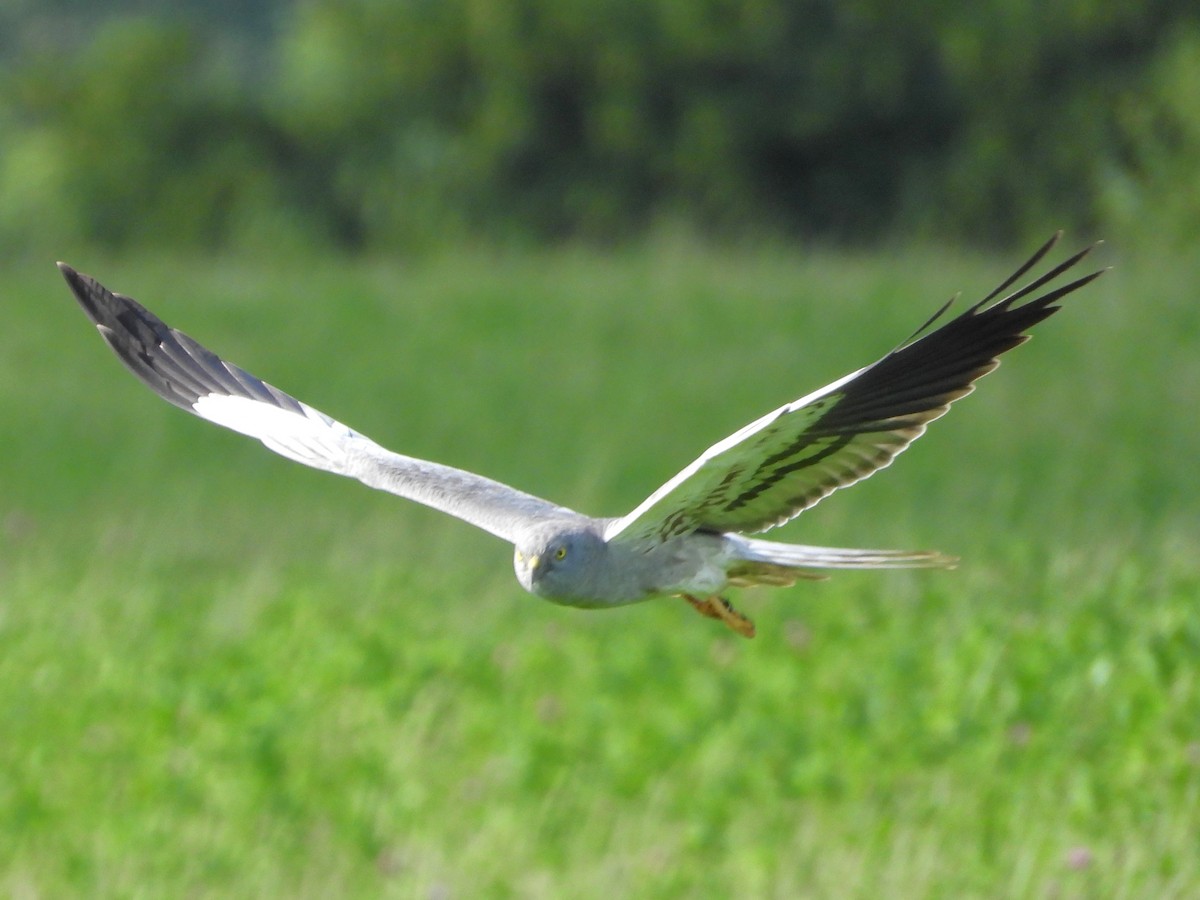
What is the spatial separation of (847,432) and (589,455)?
8.29m

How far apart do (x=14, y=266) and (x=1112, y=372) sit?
11.7m

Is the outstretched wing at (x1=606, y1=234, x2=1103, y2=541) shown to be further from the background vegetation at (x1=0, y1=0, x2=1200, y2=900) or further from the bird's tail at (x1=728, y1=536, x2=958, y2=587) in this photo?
the background vegetation at (x1=0, y1=0, x2=1200, y2=900)

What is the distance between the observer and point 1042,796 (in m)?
6.11

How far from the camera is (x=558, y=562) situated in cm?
400

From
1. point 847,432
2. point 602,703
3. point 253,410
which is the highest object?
point 253,410

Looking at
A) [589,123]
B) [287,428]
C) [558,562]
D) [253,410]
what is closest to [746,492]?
[558,562]

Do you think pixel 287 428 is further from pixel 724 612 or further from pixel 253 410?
pixel 724 612

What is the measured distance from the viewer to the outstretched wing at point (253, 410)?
4504mm

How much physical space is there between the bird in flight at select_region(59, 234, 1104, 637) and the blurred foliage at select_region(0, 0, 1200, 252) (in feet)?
50.3

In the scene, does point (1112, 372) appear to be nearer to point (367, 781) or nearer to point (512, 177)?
point (367, 781)

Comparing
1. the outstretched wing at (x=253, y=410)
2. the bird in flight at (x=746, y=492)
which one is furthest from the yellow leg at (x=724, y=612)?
the outstretched wing at (x=253, y=410)

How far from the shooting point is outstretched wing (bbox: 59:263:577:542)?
450cm

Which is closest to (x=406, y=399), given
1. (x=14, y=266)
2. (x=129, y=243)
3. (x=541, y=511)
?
(x=14, y=266)

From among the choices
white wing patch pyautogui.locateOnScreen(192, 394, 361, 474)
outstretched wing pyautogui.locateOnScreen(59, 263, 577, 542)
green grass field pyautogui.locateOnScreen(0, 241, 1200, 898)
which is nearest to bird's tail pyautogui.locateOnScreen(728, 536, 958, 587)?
outstretched wing pyautogui.locateOnScreen(59, 263, 577, 542)
